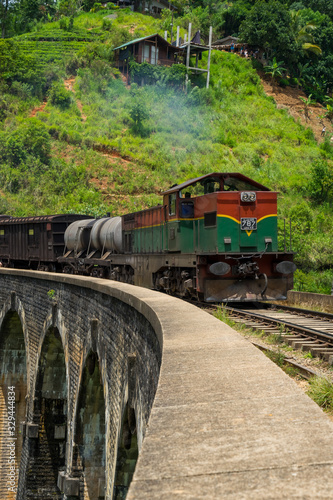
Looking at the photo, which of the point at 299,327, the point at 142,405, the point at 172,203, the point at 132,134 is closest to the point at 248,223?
the point at 172,203

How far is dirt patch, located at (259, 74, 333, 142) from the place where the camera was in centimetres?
6888

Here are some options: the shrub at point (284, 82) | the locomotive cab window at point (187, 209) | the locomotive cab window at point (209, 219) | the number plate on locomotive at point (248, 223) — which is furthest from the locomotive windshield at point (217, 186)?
the shrub at point (284, 82)

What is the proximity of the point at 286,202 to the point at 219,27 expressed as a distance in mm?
53086

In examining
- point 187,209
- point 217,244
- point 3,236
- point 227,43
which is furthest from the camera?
point 227,43

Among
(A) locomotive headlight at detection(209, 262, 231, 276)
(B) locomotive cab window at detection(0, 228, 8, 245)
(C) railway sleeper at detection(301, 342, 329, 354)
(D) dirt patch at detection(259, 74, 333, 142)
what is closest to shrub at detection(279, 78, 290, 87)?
(D) dirt patch at detection(259, 74, 333, 142)

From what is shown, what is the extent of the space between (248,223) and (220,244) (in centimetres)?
101

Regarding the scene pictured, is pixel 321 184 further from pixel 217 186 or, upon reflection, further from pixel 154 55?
pixel 154 55

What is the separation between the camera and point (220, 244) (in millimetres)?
14477

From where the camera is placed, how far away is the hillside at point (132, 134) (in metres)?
48.2

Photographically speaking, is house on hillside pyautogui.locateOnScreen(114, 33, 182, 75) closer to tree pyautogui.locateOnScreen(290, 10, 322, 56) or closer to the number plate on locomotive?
tree pyautogui.locateOnScreen(290, 10, 322, 56)

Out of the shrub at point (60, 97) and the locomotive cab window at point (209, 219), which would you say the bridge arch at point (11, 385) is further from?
the shrub at point (60, 97)

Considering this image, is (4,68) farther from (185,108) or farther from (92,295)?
(92,295)

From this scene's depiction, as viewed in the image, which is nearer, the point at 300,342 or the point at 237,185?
the point at 300,342

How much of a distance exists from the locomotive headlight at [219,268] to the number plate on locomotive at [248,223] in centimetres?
130
